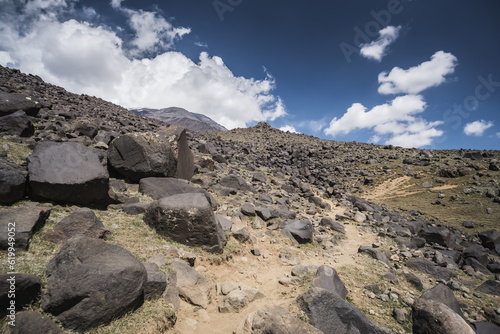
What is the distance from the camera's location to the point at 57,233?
199 inches

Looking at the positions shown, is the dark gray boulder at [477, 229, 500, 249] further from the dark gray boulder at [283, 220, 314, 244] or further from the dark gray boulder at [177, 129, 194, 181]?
the dark gray boulder at [177, 129, 194, 181]

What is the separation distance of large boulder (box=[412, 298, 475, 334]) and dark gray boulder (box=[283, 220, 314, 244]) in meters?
4.95

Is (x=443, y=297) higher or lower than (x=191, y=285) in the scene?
higher

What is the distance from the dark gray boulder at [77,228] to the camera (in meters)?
5.01

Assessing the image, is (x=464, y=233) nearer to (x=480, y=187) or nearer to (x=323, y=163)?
→ (x=480, y=187)

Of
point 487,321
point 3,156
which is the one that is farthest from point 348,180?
point 3,156

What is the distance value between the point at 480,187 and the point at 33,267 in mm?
30681

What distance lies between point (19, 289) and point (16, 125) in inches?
401

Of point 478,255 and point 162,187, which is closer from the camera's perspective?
point 162,187

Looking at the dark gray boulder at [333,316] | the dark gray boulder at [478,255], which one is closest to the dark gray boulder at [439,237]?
the dark gray boulder at [478,255]

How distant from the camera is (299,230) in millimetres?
10297

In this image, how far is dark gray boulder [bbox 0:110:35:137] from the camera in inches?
381

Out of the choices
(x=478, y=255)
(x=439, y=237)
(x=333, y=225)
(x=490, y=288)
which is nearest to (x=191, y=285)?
(x=333, y=225)

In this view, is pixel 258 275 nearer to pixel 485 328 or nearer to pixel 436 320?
pixel 436 320
